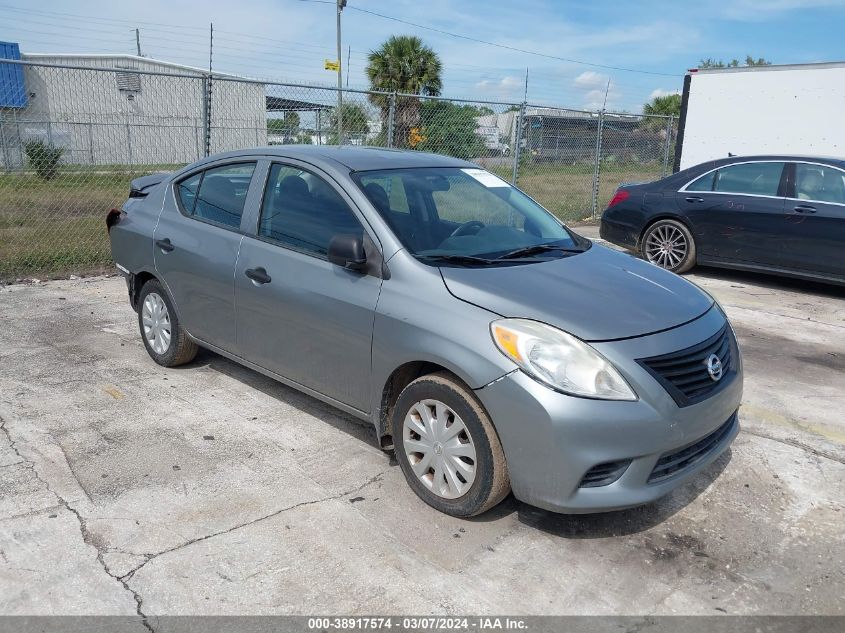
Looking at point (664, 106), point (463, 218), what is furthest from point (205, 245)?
point (664, 106)

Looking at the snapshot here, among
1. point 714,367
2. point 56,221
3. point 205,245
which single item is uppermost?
point 205,245

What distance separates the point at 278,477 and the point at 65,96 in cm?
2650

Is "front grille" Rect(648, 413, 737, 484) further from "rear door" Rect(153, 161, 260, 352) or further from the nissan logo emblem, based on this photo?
"rear door" Rect(153, 161, 260, 352)

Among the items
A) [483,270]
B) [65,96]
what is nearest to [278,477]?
[483,270]

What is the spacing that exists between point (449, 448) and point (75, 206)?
952 centimetres

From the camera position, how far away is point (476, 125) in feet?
38.7

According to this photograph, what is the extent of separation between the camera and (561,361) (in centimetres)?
296

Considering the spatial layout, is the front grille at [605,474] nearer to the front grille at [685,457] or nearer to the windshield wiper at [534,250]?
the front grille at [685,457]

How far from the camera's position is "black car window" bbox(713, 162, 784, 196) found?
322 inches

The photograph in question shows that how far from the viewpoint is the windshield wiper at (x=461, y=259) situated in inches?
140

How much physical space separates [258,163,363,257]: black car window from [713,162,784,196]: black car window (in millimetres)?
6221

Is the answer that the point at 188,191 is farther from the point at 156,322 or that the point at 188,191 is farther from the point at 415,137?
the point at 415,137

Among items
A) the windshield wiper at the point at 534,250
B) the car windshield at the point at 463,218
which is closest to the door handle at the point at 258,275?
the car windshield at the point at 463,218

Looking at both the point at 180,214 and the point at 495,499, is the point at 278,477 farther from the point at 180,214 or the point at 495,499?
the point at 180,214
